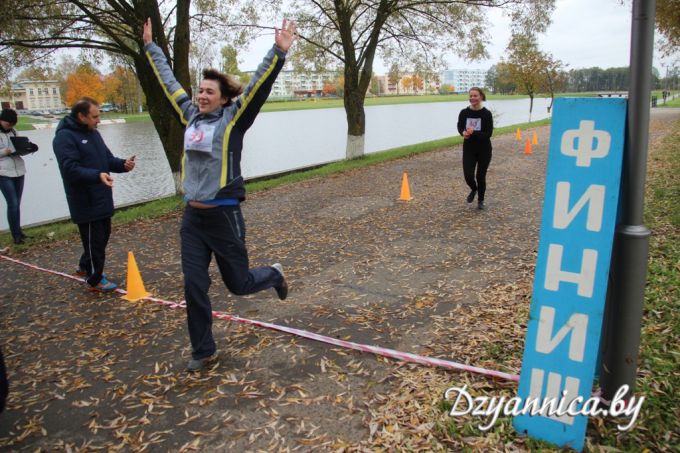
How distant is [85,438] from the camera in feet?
10.5

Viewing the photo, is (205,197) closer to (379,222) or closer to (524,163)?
(379,222)

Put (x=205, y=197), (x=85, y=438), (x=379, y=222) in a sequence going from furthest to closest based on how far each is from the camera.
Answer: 1. (x=379, y=222)
2. (x=205, y=197)
3. (x=85, y=438)

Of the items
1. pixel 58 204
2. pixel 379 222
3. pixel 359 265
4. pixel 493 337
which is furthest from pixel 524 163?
pixel 58 204

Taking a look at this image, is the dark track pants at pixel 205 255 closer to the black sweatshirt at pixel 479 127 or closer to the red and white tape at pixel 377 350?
the red and white tape at pixel 377 350

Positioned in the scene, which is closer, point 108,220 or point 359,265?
point 108,220

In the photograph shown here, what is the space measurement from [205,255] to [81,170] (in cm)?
244

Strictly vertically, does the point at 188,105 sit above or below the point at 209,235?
above

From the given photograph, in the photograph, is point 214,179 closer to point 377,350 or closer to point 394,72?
point 377,350

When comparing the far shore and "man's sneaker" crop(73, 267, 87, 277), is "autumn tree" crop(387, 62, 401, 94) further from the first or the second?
"man's sneaker" crop(73, 267, 87, 277)

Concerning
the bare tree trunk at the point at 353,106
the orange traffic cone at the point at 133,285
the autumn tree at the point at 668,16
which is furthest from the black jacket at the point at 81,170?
the autumn tree at the point at 668,16

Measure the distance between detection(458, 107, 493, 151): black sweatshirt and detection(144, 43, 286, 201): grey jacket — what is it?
542cm

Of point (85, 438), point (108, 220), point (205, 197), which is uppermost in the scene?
point (205, 197)

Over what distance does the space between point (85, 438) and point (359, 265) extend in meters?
3.80

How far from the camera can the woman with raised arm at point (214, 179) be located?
3658 millimetres
